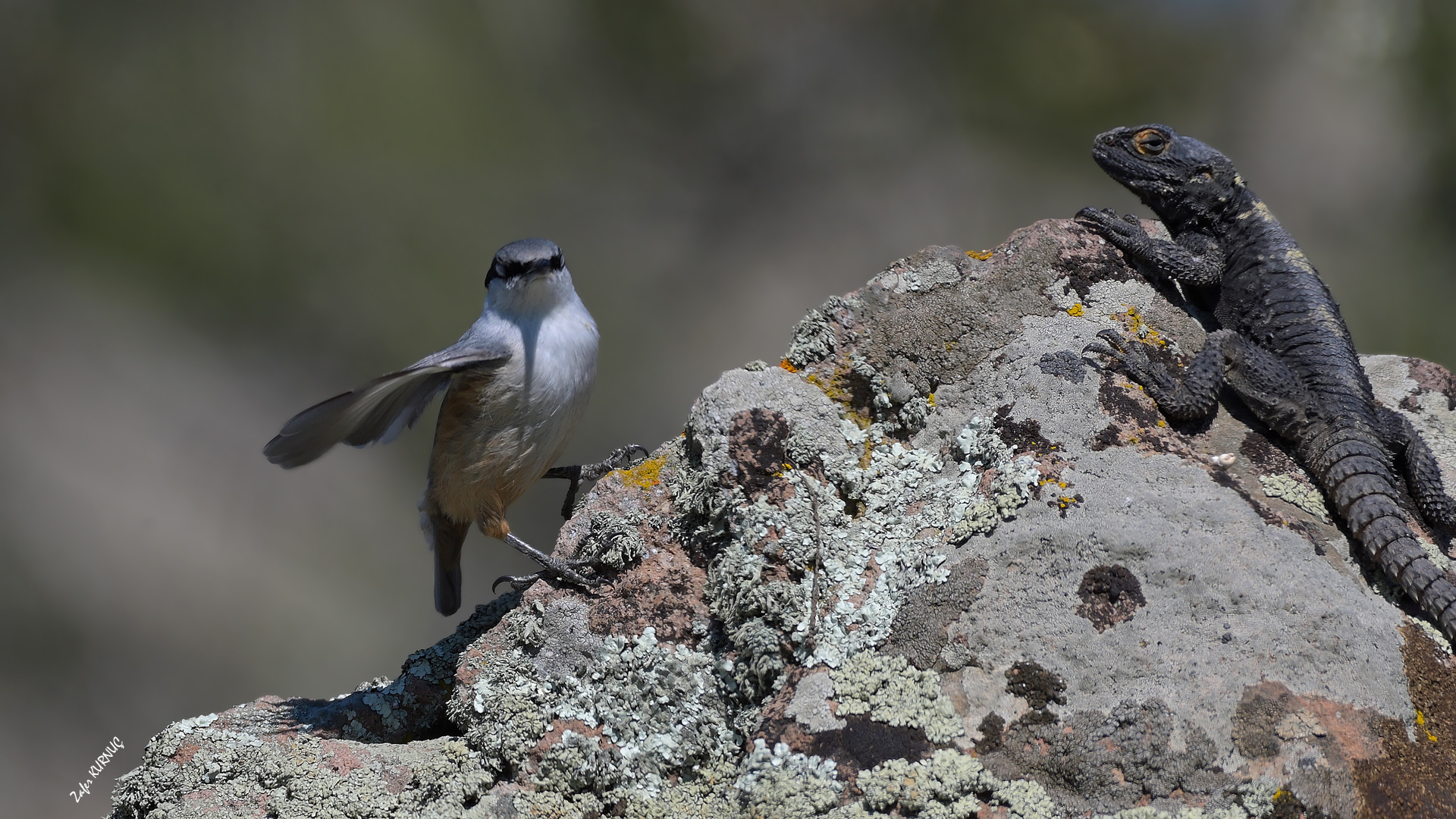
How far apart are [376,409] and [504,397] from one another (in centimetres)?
53

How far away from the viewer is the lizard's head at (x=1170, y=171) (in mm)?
4461

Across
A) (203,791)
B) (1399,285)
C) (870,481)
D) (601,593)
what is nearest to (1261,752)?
(870,481)

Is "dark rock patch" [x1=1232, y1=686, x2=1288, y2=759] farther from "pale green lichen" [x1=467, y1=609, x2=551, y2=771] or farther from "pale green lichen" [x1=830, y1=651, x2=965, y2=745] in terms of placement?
"pale green lichen" [x1=467, y1=609, x2=551, y2=771]

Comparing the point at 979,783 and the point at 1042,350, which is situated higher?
the point at 1042,350

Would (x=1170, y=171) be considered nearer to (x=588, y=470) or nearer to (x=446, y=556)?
(x=588, y=470)

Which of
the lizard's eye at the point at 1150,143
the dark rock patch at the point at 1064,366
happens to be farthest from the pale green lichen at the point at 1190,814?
the lizard's eye at the point at 1150,143

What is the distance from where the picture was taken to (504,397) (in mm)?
3951

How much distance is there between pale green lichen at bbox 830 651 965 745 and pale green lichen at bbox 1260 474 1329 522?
1.48m

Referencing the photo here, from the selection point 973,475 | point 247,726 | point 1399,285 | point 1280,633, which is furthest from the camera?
point 1399,285

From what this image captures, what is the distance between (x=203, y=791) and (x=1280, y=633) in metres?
3.56

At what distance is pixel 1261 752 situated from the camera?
2.41 m

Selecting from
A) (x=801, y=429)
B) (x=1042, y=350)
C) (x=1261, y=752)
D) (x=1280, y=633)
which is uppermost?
(x=1042, y=350)

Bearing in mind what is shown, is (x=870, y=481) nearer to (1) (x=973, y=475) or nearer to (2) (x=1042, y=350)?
Answer: (1) (x=973, y=475)

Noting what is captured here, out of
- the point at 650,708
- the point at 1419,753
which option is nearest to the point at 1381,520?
the point at 1419,753
